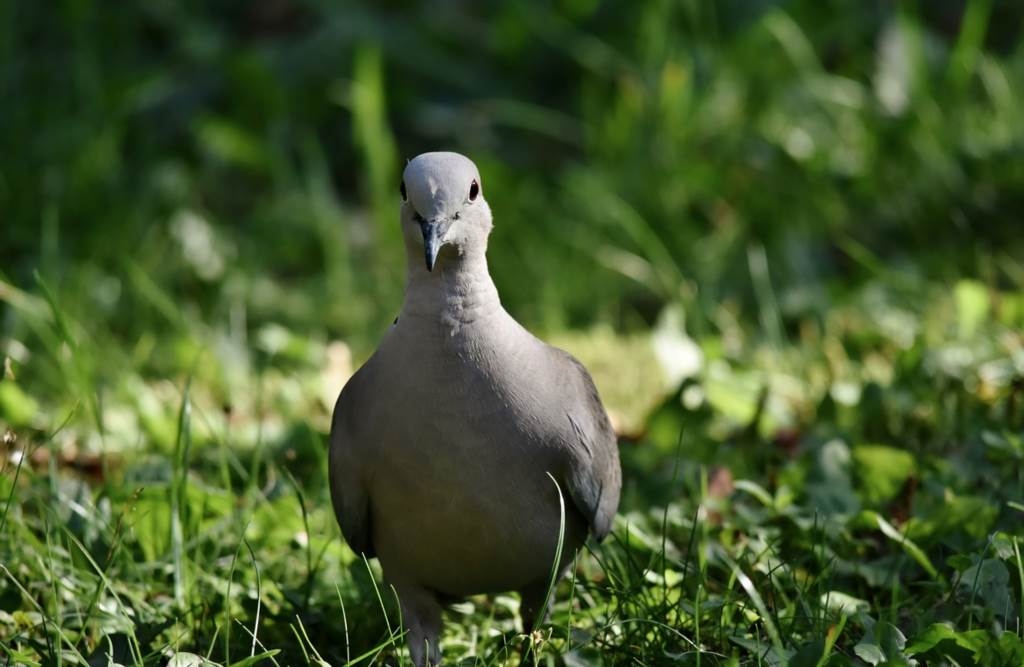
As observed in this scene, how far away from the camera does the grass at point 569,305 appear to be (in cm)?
280

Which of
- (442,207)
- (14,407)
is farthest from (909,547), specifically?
(14,407)

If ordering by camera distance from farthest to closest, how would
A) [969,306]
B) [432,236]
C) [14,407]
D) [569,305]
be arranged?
[569,305] < [969,306] < [14,407] < [432,236]

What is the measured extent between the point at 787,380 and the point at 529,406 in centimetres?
198

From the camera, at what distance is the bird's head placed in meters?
2.55

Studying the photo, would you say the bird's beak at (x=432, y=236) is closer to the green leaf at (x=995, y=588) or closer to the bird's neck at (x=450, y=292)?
the bird's neck at (x=450, y=292)

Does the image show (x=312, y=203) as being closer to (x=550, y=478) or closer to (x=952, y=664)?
(x=550, y=478)

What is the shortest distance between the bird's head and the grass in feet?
2.20

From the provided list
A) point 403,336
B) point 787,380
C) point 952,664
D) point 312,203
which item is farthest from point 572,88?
point 952,664

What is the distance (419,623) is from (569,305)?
2.56 m

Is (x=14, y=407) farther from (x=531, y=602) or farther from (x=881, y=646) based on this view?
(x=881, y=646)

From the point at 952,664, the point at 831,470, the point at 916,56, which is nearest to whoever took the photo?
the point at 952,664

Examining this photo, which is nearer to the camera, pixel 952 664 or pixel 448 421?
pixel 952 664

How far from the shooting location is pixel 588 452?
2.71 metres

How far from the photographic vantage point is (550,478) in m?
2.66
